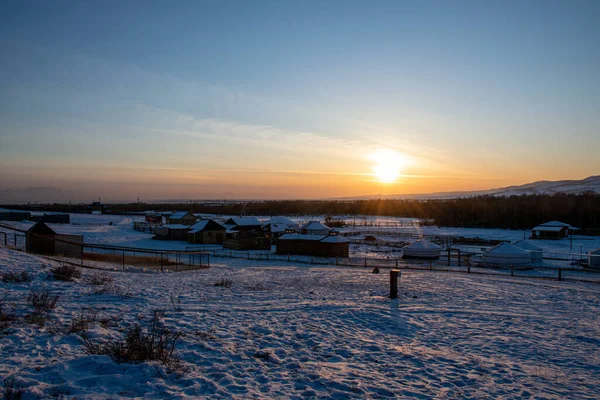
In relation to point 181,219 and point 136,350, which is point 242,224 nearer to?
point 181,219

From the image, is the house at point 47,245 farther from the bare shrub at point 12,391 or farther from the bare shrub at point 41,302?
the bare shrub at point 12,391

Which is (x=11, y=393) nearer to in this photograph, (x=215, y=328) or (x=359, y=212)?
(x=215, y=328)

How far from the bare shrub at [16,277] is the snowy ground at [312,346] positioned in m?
0.35

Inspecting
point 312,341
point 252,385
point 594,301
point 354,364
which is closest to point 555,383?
point 354,364

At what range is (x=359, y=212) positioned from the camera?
17375 cm

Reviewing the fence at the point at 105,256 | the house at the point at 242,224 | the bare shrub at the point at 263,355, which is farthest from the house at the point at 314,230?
the bare shrub at the point at 263,355

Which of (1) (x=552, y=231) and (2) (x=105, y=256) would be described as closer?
(2) (x=105, y=256)

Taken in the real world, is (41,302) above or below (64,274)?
above

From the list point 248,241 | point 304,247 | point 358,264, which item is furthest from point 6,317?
point 248,241

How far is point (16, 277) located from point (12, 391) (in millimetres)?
9492

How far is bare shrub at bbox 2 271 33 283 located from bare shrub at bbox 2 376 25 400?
28.6 feet

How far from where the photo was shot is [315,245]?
154 feet

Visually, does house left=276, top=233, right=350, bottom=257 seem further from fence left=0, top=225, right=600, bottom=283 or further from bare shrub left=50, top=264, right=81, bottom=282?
bare shrub left=50, top=264, right=81, bottom=282

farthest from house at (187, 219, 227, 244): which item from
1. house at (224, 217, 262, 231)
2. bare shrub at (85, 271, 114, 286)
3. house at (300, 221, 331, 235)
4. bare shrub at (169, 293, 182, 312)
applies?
bare shrub at (169, 293, 182, 312)
